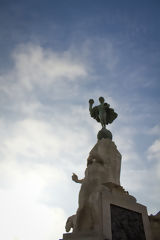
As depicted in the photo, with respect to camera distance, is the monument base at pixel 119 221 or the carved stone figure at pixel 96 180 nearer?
the monument base at pixel 119 221

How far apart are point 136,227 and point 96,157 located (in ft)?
13.0

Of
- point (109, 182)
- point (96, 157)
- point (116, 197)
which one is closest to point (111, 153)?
point (96, 157)

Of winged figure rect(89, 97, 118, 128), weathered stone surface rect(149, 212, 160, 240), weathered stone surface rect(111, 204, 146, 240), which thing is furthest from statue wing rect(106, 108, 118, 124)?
weathered stone surface rect(111, 204, 146, 240)

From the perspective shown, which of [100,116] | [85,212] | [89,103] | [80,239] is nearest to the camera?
Answer: [80,239]

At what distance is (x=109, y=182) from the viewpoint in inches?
358

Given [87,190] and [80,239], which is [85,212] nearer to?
[87,190]

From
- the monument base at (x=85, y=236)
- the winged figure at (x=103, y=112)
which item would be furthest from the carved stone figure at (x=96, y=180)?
the winged figure at (x=103, y=112)

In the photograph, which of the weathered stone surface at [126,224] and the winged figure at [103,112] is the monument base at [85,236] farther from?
the winged figure at [103,112]

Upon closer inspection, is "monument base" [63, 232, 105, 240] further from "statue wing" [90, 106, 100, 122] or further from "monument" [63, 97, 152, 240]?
"statue wing" [90, 106, 100, 122]

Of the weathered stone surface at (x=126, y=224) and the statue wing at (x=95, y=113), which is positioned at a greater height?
the statue wing at (x=95, y=113)

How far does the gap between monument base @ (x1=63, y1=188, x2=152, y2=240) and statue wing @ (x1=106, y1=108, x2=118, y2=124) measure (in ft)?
20.4

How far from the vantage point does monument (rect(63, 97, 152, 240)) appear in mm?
6430

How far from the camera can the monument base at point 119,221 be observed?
20.4ft

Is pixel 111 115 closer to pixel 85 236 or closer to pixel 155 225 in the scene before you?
pixel 155 225
